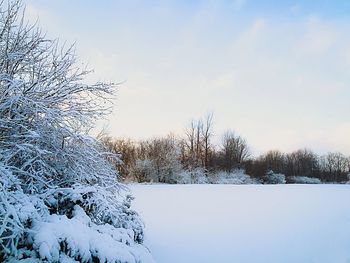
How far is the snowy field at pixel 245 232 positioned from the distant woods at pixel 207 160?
1174 centimetres

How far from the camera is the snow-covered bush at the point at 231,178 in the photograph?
36000 millimetres

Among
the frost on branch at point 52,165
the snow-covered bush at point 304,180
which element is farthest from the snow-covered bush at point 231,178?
the frost on branch at point 52,165

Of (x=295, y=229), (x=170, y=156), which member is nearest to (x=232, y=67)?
(x=295, y=229)

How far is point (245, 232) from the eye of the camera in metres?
8.66

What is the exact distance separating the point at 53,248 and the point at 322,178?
52.2 m

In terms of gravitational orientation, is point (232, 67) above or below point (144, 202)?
above

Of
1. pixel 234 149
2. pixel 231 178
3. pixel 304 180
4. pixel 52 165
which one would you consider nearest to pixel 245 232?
pixel 52 165

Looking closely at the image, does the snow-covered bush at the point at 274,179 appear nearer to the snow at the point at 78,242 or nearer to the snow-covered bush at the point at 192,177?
the snow-covered bush at the point at 192,177

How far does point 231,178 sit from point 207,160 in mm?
6178

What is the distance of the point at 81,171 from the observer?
596 cm

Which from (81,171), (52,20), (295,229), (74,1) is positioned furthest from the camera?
(295,229)

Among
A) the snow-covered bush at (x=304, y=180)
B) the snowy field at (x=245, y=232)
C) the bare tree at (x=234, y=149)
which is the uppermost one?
the bare tree at (x=234, y=149)

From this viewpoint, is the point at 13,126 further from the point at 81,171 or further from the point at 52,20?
the point at 52,20

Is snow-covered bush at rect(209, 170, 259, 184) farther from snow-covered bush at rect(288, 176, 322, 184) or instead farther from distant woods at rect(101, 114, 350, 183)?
snow-covered bush at rect(288, 176, 322, 184)
